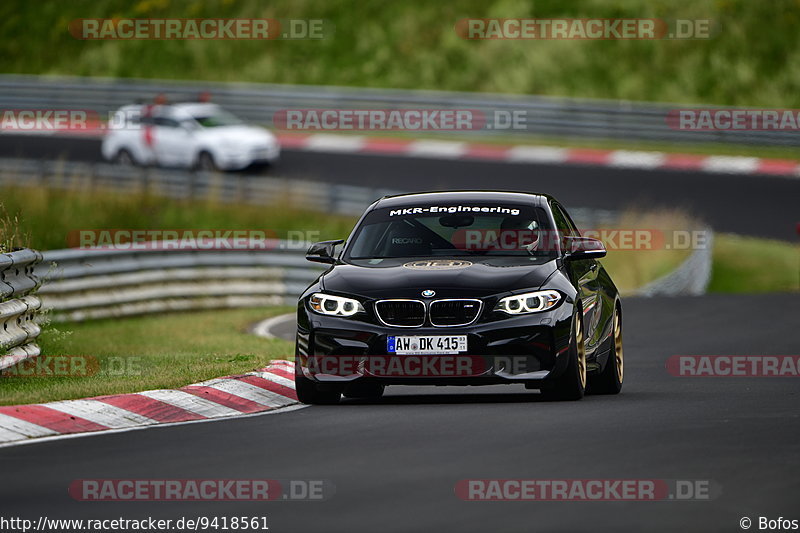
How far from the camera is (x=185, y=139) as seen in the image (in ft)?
127

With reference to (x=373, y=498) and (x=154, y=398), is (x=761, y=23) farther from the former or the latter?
(x=373, y=498)

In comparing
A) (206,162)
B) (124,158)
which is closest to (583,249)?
(206,162)

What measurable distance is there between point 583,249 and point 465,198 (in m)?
1.07

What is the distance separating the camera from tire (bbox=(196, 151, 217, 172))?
38.3 m

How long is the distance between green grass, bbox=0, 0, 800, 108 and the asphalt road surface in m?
31.9

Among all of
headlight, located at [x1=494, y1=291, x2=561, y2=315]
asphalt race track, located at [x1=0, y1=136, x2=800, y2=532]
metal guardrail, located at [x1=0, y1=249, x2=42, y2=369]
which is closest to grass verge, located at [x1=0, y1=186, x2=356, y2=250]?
metal guardrail, located at [x1=0, y1=249, x2=42, y2=369]

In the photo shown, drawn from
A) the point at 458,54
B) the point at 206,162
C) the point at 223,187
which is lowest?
the point at 223,187

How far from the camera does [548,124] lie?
4059 centimetres

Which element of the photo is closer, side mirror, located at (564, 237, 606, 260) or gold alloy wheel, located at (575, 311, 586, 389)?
gold alloy wheel, located at (575, 311, 586, 389)

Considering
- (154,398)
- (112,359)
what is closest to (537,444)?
(154,398)

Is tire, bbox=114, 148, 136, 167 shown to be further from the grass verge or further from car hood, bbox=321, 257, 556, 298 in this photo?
car hood, bbox=321, 257, 556, 298

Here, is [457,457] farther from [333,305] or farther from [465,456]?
[333,305]

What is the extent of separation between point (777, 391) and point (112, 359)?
5779mm

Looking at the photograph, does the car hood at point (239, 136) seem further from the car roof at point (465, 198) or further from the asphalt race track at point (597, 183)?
the car roof at point (465, 198)
